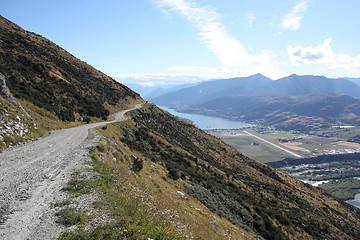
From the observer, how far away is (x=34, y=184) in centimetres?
1030

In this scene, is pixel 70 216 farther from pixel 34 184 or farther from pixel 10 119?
pixel 10 119

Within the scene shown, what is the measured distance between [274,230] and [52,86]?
1838 inches

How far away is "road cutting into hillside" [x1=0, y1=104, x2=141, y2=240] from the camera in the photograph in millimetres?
6836

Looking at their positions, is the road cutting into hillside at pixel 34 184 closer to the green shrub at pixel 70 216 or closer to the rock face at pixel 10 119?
the green shrub at pixel 70 216

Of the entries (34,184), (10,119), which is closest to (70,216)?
(34,184)

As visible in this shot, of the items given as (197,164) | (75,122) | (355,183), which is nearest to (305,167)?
(355,183)

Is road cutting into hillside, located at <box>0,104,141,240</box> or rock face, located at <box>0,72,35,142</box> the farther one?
rock face, located at <box>0,72,35,142</box>

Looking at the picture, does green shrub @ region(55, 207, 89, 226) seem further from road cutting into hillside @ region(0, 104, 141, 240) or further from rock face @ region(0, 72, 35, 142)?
rock face @ region(0, 72, 35, 142)

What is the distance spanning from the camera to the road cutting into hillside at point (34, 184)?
6.84 metres

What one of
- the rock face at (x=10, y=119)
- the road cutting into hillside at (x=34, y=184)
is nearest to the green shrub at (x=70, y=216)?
the road cutting into hillside at (x=34, y=184)

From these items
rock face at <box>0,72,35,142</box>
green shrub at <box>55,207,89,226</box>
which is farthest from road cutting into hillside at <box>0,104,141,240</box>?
rock face at <box>0,72,35,142</box>

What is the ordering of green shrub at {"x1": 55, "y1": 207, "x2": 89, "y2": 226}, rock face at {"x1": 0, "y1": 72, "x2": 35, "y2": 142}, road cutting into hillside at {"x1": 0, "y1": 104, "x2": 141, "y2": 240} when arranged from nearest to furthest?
road cutting into hillside at {"x1": 0, "y1": 104, "x2": 141, "y2": 240}
green shrub at {"x1": 55, "y1": 207, "x2": 89, "y2": 226}
rock face at {"x1": 0, "y1": 72, "x2": 35, "y2": 142}

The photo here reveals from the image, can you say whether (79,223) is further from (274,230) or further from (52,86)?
(52,86)

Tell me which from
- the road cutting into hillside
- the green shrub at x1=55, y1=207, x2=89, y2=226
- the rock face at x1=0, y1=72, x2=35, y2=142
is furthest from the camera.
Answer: the rock face at x1=0, y1=72, x2=35, y2=142
